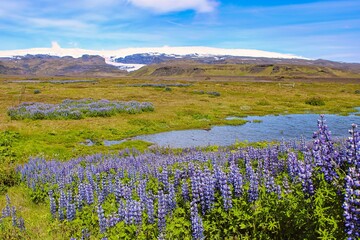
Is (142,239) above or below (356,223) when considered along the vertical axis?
below

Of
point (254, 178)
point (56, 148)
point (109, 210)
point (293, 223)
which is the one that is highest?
point (254, 178)

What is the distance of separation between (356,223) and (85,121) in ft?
109

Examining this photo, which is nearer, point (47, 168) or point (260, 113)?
point (47, 168)

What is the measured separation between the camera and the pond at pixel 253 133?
27703 mm

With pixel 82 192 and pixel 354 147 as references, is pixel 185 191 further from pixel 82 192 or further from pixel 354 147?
pixel 354 147

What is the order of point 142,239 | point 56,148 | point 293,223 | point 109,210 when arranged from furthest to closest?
point 56,148 < point 109,210 < point 142,239 < point 293,223

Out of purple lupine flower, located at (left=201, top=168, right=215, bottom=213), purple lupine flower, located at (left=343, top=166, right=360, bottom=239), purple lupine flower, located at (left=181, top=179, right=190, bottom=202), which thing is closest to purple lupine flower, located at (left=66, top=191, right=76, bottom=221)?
purple lupine flower, located at (left=181, top=179, right=190, bottom=202)

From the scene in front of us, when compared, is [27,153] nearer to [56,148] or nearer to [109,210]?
[56,148]

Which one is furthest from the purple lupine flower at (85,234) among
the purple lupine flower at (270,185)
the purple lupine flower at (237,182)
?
the purple lupine flower at (270,185)

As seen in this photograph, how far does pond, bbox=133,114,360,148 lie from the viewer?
27.7m

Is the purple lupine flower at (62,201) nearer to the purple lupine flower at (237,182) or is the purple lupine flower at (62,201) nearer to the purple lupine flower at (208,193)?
the purple lupine flower at (208,193)

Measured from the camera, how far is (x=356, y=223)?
4.91 meters

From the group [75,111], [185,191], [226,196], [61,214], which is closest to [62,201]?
[61,214]

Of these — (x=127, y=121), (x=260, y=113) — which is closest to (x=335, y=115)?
(x=260, y=113)
